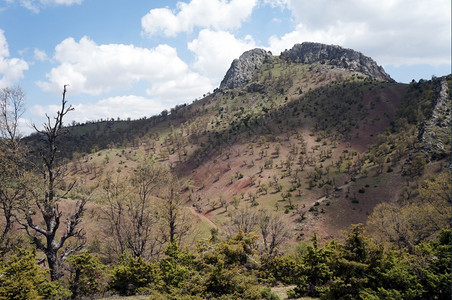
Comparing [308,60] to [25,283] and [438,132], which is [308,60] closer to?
[438,132]

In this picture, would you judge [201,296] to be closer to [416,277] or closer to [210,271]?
[210,271]

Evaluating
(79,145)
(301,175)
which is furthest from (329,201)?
(79,145)

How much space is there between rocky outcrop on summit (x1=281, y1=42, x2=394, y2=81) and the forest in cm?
1679

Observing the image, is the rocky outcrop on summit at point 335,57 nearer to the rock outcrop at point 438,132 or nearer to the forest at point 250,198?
the forest at point 250,198

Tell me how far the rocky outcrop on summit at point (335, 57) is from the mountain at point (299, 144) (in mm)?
982

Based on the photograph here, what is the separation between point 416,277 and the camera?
45.0ft

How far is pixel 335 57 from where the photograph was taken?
17362cm

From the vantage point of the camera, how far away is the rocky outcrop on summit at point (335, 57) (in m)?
164

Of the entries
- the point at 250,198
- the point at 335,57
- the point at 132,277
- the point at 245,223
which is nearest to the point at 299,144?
the point at 250,198

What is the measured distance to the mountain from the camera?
56.9m

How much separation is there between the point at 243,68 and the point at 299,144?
109m

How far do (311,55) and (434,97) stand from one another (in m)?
106

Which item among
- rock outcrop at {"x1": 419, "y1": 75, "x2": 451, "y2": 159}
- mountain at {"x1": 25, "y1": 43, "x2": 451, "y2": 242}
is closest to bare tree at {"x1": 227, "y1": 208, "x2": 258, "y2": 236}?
mountain at {"x1": 25, "y1": 43, "x2": 451, "y2": 242}

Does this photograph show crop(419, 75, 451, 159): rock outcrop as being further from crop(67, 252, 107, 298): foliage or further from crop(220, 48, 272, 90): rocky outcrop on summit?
crop(220, 48, 272, 90): rocky outcrop on summit
